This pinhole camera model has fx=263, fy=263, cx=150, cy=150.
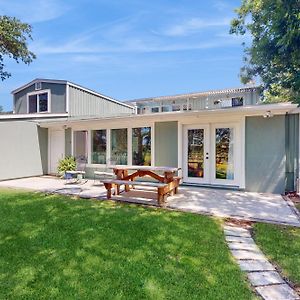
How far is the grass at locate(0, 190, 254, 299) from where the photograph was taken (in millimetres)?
2957

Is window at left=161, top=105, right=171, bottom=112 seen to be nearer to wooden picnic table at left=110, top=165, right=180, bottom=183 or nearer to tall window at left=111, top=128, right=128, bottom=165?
tall window at left=111, top=128, right=128, bottom=165

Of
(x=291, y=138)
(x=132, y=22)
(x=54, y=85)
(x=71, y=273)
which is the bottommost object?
(x=71, y=273)

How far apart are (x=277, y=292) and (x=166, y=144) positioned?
779cm

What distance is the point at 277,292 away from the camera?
9.70ft

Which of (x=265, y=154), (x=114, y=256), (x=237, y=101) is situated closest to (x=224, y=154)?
(x=265, y=154)

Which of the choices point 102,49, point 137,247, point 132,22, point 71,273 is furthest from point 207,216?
point 102,49

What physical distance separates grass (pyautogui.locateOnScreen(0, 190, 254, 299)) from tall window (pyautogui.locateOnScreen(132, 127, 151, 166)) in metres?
4.97

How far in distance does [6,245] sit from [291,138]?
825cm

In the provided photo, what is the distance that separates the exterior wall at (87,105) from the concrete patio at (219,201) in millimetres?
8125

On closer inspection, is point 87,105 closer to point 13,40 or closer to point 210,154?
point 13,40

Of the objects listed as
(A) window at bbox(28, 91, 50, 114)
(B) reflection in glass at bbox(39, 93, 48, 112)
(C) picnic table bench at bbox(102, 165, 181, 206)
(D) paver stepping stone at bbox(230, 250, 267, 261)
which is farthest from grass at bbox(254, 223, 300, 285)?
(B) reflection in glass at bbox(39, 93, 48, 112)

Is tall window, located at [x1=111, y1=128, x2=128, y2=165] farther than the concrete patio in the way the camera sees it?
Yes

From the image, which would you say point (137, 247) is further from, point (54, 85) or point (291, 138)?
point (54, 85)

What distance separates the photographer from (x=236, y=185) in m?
9.16
